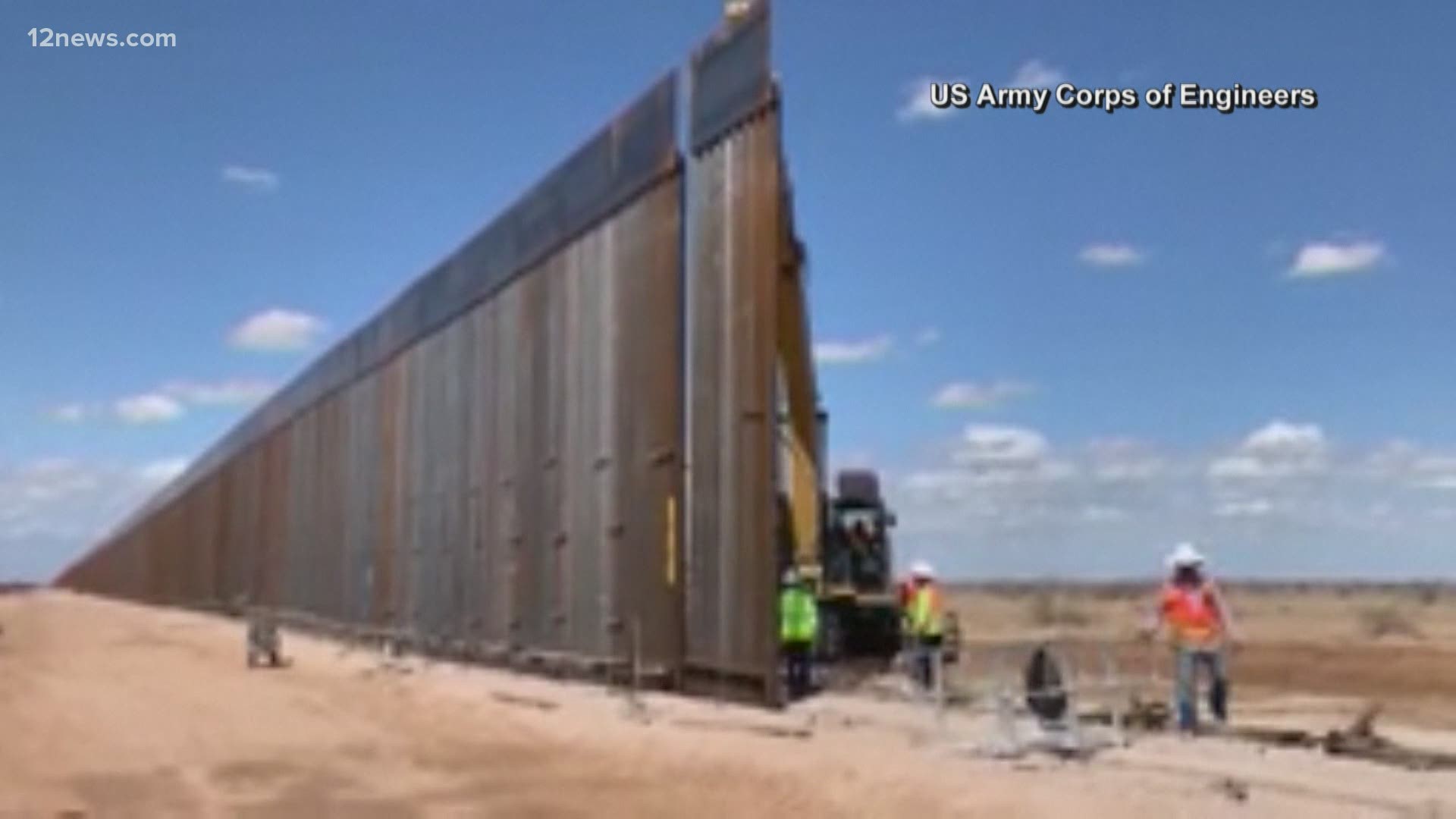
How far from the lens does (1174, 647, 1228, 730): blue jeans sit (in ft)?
49.0

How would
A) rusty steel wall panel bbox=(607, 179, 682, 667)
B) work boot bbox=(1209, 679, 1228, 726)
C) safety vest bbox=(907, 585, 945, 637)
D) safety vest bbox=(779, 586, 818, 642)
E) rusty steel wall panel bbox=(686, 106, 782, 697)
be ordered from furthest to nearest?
rusty steel wall panel bbox=(607, 179, 682, 667)
safety vest bbox=(907, 585, 945, 637)
safety vest bbox=(779, 586, 818, 642)
rusty steel wall panel bbox=(686, 106, 782, 697)
work boot bbox=(1209, 679, 1228, 726)

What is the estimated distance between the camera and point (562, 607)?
24109 mm

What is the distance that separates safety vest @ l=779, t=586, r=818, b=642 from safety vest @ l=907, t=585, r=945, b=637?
4.20 ft

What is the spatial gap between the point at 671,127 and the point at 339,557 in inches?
947

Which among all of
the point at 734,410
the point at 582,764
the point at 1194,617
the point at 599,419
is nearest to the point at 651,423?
the point at 599,419

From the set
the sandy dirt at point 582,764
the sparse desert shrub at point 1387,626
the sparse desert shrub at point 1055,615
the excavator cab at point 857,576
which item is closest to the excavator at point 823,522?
the excavator cab at point 857,576

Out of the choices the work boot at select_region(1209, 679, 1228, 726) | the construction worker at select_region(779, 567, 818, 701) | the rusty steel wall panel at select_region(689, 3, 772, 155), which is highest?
the rusty steel wall panel at select_region(689, 3, 772, 155)

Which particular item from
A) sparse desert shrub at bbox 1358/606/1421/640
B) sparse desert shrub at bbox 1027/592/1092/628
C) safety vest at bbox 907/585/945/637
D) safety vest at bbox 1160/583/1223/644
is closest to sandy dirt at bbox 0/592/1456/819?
safety vest at bbox 1160/583/1223/644

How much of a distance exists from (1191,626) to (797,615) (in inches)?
183

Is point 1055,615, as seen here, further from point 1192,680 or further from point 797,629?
point 1192,680

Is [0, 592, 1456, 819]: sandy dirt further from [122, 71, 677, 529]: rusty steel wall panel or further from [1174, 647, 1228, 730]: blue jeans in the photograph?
[122, 71, 677, 529]: rusty steel wall panel

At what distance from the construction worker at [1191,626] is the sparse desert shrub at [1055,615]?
43.1 m

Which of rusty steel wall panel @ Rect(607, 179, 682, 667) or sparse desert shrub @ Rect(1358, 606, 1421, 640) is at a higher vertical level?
rusty steel wall panel @ Rect(607, 179, 682, 667)

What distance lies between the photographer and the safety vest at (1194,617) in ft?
49.8
